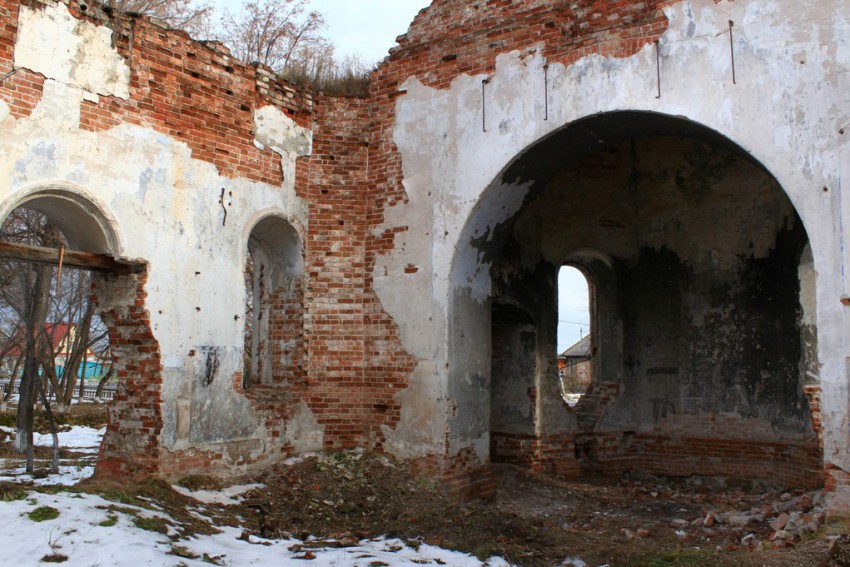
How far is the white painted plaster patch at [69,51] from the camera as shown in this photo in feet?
21.6

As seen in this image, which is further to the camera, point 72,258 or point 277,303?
point 277,303

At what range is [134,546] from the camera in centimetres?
507

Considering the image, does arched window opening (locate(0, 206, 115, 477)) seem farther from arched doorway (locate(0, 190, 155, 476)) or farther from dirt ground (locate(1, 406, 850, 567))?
dirt ground (locate(1, 406, 850, 567))

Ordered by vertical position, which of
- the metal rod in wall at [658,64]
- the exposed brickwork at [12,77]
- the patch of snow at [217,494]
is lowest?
the patch of snow at [217,494]

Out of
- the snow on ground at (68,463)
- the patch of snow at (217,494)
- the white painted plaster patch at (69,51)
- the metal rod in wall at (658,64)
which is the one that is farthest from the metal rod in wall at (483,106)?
the snow on ground at (68,463)

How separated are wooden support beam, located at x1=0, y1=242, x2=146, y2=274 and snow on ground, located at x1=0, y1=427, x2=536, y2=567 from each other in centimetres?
216

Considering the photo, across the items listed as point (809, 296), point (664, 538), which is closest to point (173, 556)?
point (664, 538)

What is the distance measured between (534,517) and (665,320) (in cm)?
442

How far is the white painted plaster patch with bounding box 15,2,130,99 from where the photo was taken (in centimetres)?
658

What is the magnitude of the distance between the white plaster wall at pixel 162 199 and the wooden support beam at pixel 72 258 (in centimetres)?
14

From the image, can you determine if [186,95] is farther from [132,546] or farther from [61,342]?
[61,342]

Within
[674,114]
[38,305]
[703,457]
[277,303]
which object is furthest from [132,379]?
[703,457]

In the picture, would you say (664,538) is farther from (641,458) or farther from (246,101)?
(246,101)

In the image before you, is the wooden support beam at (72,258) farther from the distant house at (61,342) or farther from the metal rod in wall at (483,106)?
the distant house at (61,342)
